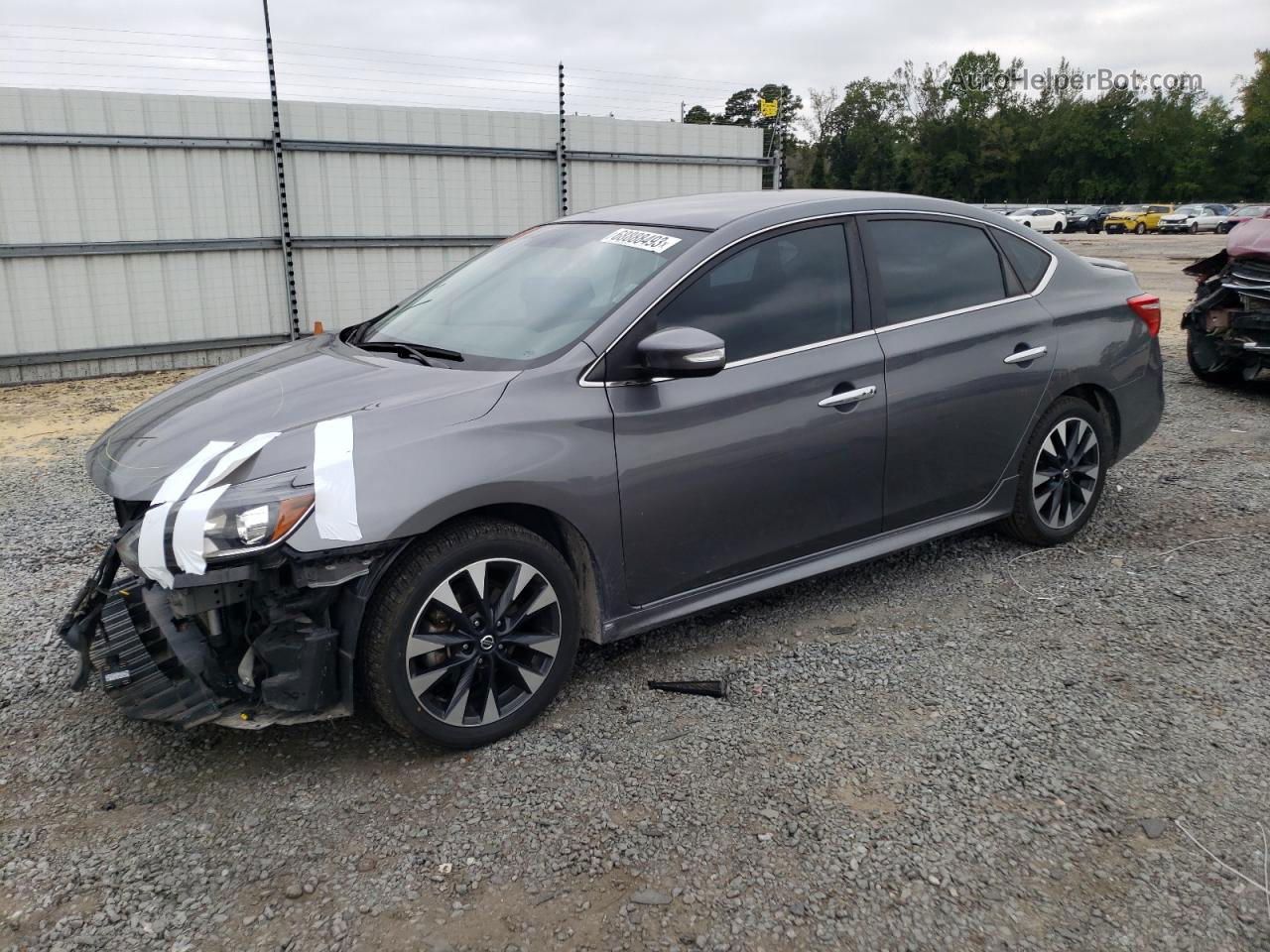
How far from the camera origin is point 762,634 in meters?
4.02

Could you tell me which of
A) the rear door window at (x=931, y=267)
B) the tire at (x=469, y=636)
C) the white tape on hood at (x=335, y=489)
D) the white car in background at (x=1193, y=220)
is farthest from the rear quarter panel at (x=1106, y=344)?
the white car in background at (x=1193, y=220)

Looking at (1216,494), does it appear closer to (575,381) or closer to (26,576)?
(575,381)

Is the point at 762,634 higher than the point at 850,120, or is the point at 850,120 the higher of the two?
the point at 850,120

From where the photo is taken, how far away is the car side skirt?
352 centimetres

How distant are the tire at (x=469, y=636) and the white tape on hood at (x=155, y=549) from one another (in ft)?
1.82

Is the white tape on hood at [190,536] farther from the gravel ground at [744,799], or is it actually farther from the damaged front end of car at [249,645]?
the gravel ground at [744,799]

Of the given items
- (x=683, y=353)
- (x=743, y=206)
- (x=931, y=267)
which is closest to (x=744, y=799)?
(x=683, y=353)

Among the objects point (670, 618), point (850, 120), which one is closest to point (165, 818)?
point (670, 618)

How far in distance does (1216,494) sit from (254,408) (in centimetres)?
507

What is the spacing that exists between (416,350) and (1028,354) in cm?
261

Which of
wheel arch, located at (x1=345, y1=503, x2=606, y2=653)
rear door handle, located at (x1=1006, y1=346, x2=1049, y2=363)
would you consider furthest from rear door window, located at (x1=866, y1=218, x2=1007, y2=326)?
wheel arch, located at (x1=345, y1=503, x2=606, y2=653)

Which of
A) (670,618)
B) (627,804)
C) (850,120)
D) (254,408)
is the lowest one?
(627,804)

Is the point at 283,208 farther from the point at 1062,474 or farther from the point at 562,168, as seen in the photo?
the point at 1062,474

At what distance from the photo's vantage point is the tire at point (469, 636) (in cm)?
295
